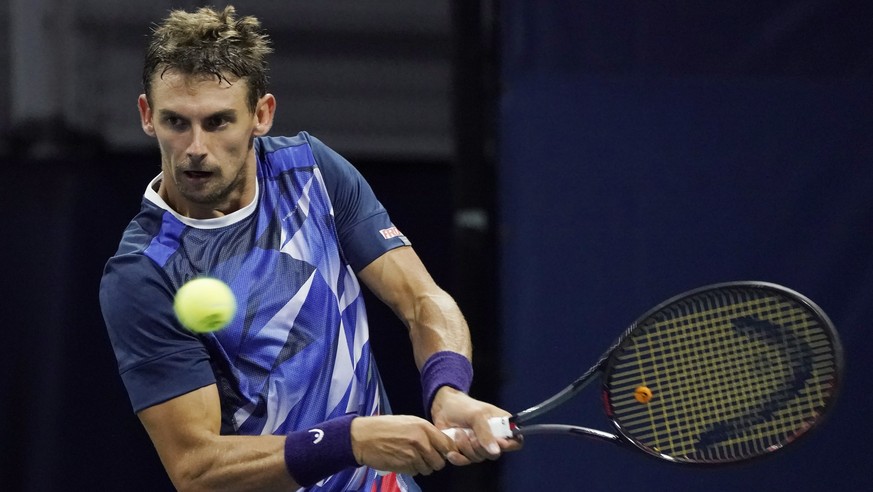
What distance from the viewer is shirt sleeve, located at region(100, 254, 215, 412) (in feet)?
8.18

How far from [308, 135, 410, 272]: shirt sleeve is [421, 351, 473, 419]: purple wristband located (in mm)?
305

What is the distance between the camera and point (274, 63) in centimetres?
376

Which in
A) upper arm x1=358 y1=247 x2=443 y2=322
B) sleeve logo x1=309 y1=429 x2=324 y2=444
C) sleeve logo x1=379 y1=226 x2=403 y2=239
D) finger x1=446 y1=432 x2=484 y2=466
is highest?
sleeve logo x1=379 y1=226 x2=403 y2=239

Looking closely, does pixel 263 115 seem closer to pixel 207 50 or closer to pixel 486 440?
pixel 207 50

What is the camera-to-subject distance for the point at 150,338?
8.27 feet

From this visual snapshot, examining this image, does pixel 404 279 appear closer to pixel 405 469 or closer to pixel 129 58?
pixel 405 469

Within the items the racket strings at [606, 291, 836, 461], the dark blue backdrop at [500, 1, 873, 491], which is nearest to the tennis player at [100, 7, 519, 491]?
the racket strings at [606, 291, 836, 461]

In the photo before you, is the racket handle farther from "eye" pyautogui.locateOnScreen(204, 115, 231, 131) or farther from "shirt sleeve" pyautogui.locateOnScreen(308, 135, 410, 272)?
"eye" pyautogui.locateOnScreen(204, 115, 231, 131)

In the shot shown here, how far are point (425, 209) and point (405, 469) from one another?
1.51 metres

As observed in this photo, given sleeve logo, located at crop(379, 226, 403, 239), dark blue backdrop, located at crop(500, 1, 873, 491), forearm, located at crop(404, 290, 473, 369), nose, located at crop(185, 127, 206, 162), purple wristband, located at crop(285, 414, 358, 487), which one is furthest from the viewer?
dark blue backdrop, located at crop(500, 1, 873, 491)

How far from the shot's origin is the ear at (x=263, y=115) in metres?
2.70

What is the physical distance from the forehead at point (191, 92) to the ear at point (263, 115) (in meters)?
0.11

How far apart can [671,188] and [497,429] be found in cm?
176

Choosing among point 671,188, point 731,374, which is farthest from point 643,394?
point 671,188
